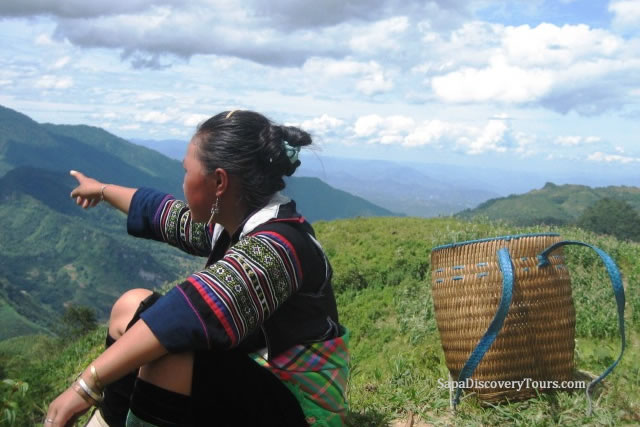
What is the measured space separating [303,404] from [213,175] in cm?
103

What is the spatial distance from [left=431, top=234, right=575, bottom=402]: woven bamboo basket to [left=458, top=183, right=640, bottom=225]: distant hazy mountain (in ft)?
482

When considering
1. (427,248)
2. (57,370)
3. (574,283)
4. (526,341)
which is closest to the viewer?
(526,341)

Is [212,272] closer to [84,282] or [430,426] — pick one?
[430,426]

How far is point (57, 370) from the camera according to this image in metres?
9.30

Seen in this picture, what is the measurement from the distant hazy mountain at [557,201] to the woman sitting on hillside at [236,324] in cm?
14801

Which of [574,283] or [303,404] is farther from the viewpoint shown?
[574,283]

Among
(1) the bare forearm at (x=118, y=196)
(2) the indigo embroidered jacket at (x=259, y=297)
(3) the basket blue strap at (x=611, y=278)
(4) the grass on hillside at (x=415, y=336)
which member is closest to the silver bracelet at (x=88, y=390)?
(2) the indigo embroidered jacket at (x=259, y=297)

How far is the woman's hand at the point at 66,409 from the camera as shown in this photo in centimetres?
215

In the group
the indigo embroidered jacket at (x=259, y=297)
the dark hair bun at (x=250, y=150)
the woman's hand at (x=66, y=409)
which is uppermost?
the dark hair bun at (x=250, y=150)

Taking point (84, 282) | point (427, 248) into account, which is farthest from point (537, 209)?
point (427, 248)

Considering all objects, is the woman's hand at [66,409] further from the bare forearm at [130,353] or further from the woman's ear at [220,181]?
the woman's ear at [220,181]

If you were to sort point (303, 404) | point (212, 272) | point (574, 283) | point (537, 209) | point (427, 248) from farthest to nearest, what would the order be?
point (537, 209)
point (427, 248)
point (574, 283)
point (303, 404)
point (212, 272)

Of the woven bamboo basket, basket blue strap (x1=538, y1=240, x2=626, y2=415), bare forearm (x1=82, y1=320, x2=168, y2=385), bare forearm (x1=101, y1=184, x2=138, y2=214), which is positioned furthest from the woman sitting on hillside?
basket blue strap (x1=538, y1=240, x2=626, y2=415)

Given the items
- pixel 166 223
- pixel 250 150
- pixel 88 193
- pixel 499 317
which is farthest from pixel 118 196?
pixel 499 317
